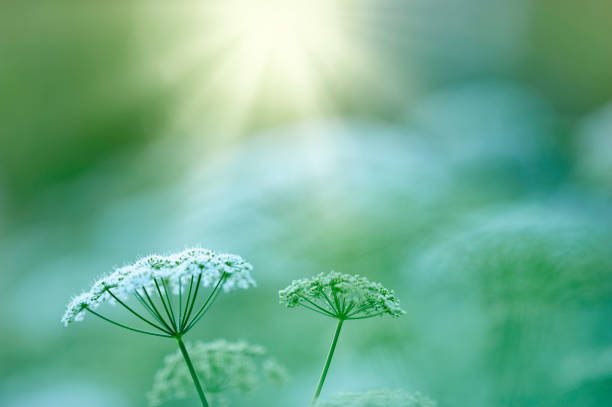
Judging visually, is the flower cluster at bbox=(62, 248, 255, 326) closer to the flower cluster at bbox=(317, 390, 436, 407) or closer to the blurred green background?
the flower cluster at bbox=(317, 390, 436, 407)

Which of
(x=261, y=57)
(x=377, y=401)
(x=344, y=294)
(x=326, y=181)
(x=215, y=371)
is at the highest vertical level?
(x=261, y=57)

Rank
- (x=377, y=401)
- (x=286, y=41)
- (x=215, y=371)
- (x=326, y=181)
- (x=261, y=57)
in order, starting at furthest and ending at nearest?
(x=261, y=57) → (x=286, y=41) → (x=326, y=181) → (x=215, y=371) → (x=377, y=401)

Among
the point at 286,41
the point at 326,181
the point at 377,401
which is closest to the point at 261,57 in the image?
the point at 286,41

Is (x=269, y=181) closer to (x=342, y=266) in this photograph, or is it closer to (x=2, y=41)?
(x=342, y=266)

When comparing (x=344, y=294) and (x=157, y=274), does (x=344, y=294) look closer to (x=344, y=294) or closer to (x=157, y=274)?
(x=344, y=294)

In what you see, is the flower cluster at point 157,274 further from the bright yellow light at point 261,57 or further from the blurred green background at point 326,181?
the bright yellow light at point 261,57

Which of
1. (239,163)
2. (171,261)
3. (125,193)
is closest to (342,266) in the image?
(171,261)
